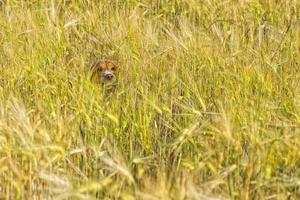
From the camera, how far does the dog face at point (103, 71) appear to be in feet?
7.75

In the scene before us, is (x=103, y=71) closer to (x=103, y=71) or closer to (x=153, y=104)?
(x=103, y=71)

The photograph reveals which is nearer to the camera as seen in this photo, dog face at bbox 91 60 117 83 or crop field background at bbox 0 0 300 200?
crop field background at bbox 0 0 300 200

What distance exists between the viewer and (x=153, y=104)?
6.54 feet

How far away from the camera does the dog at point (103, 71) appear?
236 centimetres

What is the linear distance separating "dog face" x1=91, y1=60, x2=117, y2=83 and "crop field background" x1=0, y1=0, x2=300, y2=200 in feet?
0.14

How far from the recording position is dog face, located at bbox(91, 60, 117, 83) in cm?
236

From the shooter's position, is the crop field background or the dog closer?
the crop field background

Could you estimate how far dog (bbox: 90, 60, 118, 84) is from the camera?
2.36 metres

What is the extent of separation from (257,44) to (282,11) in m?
0.51

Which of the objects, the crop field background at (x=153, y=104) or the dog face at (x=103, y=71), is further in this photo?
the dog face at (x=103, y=71)

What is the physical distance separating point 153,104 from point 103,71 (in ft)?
1.61

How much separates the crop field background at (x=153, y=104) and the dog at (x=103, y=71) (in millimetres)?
40

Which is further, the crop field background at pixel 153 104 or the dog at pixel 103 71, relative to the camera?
the dog at pixel 103 71

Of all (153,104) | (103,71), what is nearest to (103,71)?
(103,71)
